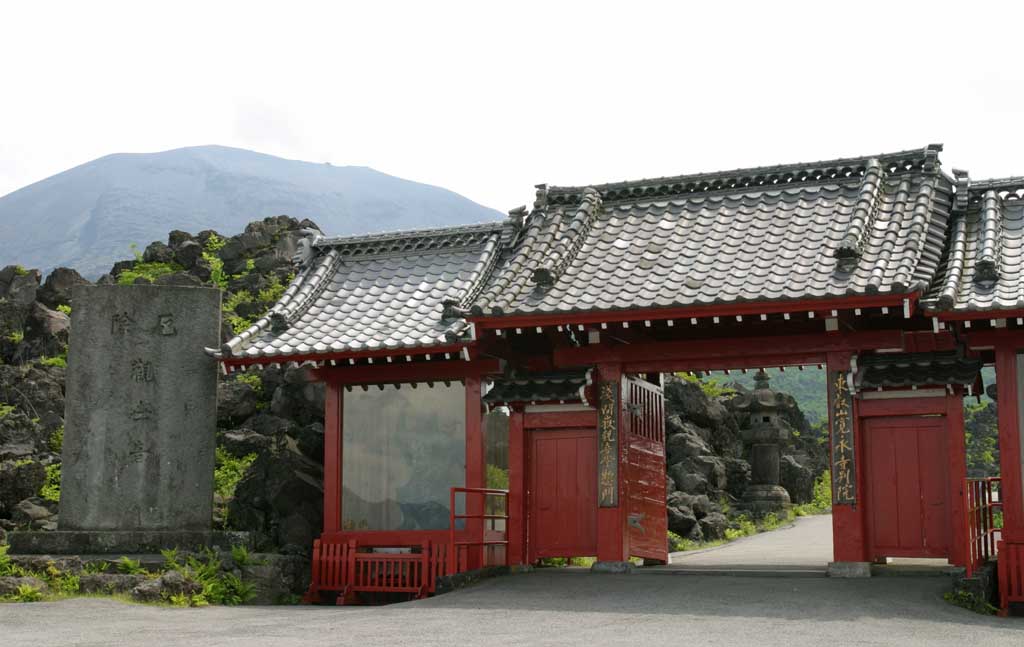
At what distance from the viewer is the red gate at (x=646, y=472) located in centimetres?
1634

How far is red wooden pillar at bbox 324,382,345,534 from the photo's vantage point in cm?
1712

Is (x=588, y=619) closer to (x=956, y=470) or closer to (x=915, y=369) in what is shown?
(x=956, y=470)

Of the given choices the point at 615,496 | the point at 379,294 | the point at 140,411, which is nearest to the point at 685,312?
the point at 615,496

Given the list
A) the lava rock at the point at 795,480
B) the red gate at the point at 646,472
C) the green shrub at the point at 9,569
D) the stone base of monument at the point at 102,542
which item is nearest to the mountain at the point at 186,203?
the lava rock at the point at 795,480

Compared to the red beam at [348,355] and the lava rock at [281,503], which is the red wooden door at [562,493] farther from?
the lava rock at [281,503]

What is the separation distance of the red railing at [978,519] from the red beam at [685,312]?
255cm

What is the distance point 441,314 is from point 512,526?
3417 millimetres

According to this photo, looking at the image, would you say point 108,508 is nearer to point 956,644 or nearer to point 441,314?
point 441,314

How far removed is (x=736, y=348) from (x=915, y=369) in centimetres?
248

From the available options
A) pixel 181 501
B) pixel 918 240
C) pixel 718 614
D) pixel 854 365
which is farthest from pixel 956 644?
pixel 181 501

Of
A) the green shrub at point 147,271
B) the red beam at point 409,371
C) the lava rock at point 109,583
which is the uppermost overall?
the green shrub at point 147,271

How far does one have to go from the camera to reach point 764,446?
30094mm

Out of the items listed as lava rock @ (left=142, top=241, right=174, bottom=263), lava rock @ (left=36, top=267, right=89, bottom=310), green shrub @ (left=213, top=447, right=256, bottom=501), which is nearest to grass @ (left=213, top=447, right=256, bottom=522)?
green shrub @ (left=213, top=447, right=256, bottom=501)

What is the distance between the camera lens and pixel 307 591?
16.6 meters
